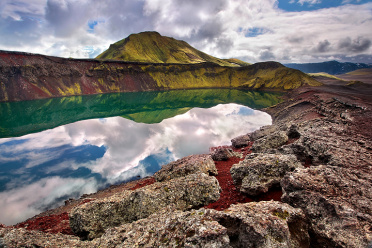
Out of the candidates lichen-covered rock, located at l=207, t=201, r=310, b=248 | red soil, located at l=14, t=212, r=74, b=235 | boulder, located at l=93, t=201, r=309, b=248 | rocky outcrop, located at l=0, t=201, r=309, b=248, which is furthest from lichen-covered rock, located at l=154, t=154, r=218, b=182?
red soil, located at l=14, t=212, r=74, b=235

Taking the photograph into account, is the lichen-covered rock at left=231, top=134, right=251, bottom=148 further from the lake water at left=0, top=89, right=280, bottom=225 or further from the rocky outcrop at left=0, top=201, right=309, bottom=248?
the rocky outcrop at left=0, top=201, right=309, bottom=248

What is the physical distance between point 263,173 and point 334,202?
3833 millimetres

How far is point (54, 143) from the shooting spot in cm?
4294

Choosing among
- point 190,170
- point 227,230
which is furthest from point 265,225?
point 190,170

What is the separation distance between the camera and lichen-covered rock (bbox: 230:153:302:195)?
10828 mm

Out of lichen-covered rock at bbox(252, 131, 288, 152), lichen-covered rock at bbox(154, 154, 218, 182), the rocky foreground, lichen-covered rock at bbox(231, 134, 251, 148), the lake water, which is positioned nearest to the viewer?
the rocky foreground

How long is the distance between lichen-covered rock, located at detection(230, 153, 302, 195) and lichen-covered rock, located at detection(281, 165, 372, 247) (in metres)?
1.64

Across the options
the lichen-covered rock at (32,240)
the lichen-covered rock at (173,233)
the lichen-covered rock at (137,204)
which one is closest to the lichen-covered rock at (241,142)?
the lichen-covered rock at (137,204)

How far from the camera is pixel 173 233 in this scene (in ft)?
22.4

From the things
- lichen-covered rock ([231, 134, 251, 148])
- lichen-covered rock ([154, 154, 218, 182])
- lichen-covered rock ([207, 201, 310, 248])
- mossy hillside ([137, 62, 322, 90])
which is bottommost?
lichen-covered rock ([231, 134, 251, 148])

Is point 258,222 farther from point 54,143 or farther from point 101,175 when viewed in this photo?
point 54,143

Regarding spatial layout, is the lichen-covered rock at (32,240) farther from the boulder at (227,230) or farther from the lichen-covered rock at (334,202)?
the lichen-covered rock at (334,202)

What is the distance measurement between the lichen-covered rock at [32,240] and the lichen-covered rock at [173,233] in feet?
4.64

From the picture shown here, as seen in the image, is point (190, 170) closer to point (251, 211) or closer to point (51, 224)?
point (251, 211)
